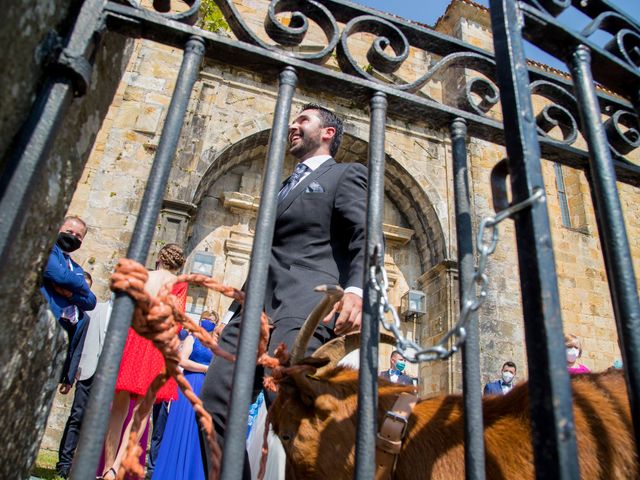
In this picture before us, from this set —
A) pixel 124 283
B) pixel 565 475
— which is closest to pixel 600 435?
pixel 565 475

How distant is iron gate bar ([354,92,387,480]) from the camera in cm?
116

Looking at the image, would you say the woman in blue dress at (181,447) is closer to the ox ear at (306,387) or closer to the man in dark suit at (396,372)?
the ox ear at (306,387)

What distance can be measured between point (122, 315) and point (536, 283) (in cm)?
97

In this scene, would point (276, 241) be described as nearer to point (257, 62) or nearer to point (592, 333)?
point (257, 62)

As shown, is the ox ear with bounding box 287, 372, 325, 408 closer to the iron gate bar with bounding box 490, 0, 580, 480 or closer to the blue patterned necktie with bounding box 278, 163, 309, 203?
the iron gate bar with bounding box 490, 0, 580, 480

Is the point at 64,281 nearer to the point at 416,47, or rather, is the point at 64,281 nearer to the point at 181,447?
the point at 181,447

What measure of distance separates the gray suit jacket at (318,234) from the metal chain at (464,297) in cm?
91

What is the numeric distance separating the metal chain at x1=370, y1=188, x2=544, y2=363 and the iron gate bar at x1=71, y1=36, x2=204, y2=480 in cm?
60

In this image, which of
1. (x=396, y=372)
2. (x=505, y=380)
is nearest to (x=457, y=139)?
(x=396, y=372)

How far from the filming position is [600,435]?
167 centimetres

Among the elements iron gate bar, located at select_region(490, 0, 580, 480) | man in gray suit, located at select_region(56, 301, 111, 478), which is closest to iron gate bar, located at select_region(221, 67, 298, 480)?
iron gate bar, located at select_region(490, 0, 580, 480)

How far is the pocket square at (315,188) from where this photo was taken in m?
2.42

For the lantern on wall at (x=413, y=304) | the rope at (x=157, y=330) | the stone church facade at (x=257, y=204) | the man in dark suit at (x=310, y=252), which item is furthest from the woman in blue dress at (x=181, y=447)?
the lantern on wall at (x=413, y=304)

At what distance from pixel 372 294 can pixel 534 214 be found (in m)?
0.46
